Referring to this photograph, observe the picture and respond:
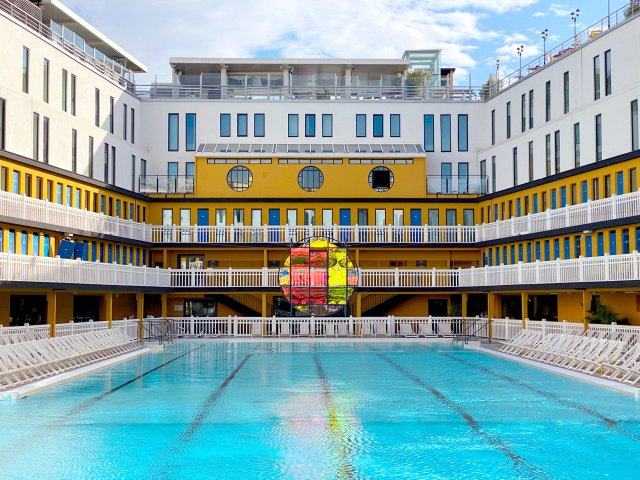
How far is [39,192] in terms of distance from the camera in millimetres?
34000

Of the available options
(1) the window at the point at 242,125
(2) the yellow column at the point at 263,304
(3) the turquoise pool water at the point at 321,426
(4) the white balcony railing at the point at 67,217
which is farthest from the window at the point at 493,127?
(3) the turquoise pool water at the point at 321,426

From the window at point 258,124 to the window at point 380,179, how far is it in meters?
7.49

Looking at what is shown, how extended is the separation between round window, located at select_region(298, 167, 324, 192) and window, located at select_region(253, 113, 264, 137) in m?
4.43

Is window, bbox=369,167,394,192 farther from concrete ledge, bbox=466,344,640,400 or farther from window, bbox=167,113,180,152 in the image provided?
concrete ledge, bbox=466,344,640,400

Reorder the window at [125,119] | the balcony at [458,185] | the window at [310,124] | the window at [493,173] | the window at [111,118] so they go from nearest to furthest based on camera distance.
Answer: the window at [111,118]
the window at [125,119]
the window at [493,173]
the balcony at [458,185]
the window at [310,124]

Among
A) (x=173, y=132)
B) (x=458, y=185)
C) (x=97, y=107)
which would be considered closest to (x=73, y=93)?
(x=97, y=107)

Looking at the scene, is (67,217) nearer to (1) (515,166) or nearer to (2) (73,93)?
(2) (73,93)

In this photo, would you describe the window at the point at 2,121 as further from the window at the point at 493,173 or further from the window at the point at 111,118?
the window at the point at 493,173

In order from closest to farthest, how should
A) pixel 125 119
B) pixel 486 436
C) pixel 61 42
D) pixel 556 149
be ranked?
pixel 486 436 → pixel 556 149 → pixel 61 42 → pixel 125 119

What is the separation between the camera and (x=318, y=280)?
40094 mm

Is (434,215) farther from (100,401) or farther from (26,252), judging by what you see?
(100,401)

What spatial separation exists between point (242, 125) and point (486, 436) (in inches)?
1443

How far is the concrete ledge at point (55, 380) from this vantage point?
1918 centimetres

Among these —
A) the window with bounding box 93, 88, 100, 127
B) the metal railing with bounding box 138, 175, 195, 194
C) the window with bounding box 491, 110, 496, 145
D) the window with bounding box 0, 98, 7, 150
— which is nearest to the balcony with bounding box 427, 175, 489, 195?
the window with bounding box 491, 110, 496, 145
